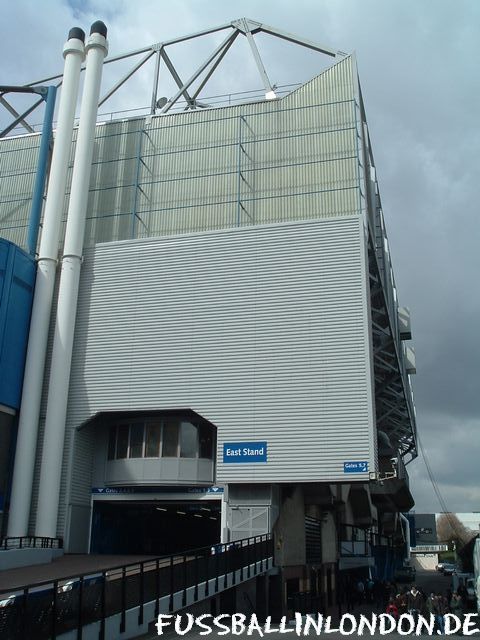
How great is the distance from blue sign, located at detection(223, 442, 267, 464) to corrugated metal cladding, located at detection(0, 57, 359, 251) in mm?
12682

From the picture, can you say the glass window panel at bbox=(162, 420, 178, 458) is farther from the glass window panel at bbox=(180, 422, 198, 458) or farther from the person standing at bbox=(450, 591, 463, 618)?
the person standing at bbox=(450, 591, 463, 618)

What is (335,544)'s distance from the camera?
42906 millimetres

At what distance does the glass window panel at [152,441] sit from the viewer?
32.3m

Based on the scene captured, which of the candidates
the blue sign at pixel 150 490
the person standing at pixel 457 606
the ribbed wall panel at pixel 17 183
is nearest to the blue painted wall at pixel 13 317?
the blue sign at pixel 150 490

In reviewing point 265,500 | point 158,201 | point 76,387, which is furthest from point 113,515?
point 158,201

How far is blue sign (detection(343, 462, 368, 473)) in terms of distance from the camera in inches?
1104

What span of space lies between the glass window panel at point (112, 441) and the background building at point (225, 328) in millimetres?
101

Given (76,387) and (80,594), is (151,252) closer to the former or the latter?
(76,387)

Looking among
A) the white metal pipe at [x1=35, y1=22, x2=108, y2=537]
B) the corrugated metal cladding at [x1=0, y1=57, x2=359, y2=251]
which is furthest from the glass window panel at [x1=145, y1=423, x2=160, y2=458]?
the corrugated metal cladding at [x1=0, y1=57, x2=359, y2=251]

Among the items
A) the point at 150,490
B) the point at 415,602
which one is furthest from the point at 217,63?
the point at 415,602

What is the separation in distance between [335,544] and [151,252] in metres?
23.1

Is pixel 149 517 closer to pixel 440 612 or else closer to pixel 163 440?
pixel 163 440

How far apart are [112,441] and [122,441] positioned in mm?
679

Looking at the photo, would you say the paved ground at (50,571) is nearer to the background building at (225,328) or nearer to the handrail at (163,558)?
the handrail at (163,558)
